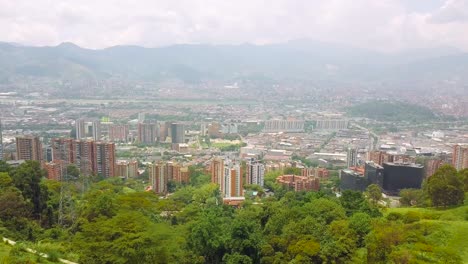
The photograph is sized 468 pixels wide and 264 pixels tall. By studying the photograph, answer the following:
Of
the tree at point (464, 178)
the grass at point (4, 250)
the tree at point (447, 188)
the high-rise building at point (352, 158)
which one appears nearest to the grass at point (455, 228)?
the tree at point (447, 188)

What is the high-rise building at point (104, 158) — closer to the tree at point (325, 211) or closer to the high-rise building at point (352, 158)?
the tree at point (325, 211)

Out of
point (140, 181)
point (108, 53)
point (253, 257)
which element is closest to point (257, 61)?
point (108, 53)

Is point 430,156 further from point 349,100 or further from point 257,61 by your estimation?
point 257,61

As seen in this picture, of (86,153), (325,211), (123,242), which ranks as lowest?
(86,153)

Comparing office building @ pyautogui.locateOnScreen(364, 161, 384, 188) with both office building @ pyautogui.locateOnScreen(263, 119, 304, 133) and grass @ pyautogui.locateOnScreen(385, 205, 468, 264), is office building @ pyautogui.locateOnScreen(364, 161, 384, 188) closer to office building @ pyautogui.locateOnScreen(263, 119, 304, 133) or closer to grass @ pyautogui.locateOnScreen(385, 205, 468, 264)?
grass @ pyautogui.locateOnScreen(385, 205, 468, 264)

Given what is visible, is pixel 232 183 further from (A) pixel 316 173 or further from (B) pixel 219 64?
(B) pixel 219 64

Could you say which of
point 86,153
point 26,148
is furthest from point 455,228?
point 26,148
